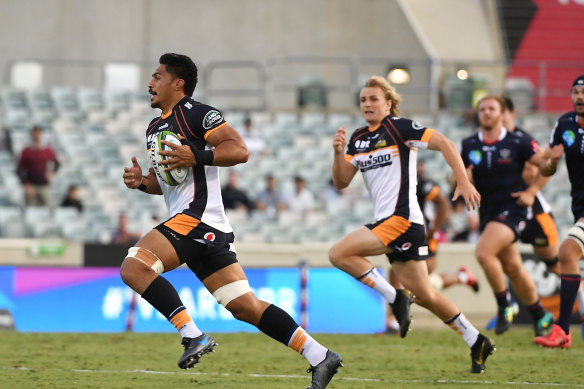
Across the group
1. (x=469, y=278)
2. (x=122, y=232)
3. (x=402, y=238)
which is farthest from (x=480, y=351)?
(x=122, y=232)

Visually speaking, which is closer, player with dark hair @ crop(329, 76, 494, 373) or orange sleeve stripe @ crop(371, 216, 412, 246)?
player with dark hair @ crop(329, 76, 494, 373)

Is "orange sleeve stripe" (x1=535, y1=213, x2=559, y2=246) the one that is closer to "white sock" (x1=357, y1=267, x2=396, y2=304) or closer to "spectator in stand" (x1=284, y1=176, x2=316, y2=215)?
"white sock" (x1=357, y1=267, x2=396, y2=304)

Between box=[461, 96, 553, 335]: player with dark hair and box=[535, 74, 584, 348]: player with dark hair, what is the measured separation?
83 cm

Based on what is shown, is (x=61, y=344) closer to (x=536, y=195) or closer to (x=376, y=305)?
(x=376, y=305)

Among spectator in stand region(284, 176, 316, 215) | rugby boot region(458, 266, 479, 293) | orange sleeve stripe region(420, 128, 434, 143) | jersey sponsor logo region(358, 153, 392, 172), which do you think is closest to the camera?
orange sleeve stripe region(420, 128, 434, 143)

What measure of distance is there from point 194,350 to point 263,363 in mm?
2888

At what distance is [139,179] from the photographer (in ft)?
23.4

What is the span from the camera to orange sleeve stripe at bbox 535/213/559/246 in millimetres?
10773

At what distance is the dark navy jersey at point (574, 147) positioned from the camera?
9.45 metres

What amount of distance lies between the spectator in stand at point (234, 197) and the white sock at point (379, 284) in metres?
8.24

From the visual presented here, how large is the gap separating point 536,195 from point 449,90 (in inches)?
431

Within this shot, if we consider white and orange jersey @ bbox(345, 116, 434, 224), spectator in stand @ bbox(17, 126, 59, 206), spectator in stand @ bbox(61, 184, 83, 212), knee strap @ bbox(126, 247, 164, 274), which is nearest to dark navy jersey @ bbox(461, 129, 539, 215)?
white and orange jersey @ bbox(345, 116, 434, 224)

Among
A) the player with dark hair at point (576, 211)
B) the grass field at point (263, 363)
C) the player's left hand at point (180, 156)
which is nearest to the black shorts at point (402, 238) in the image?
the grass field at point (263, 363)

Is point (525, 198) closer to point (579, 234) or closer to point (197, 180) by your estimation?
point (579, 234)
